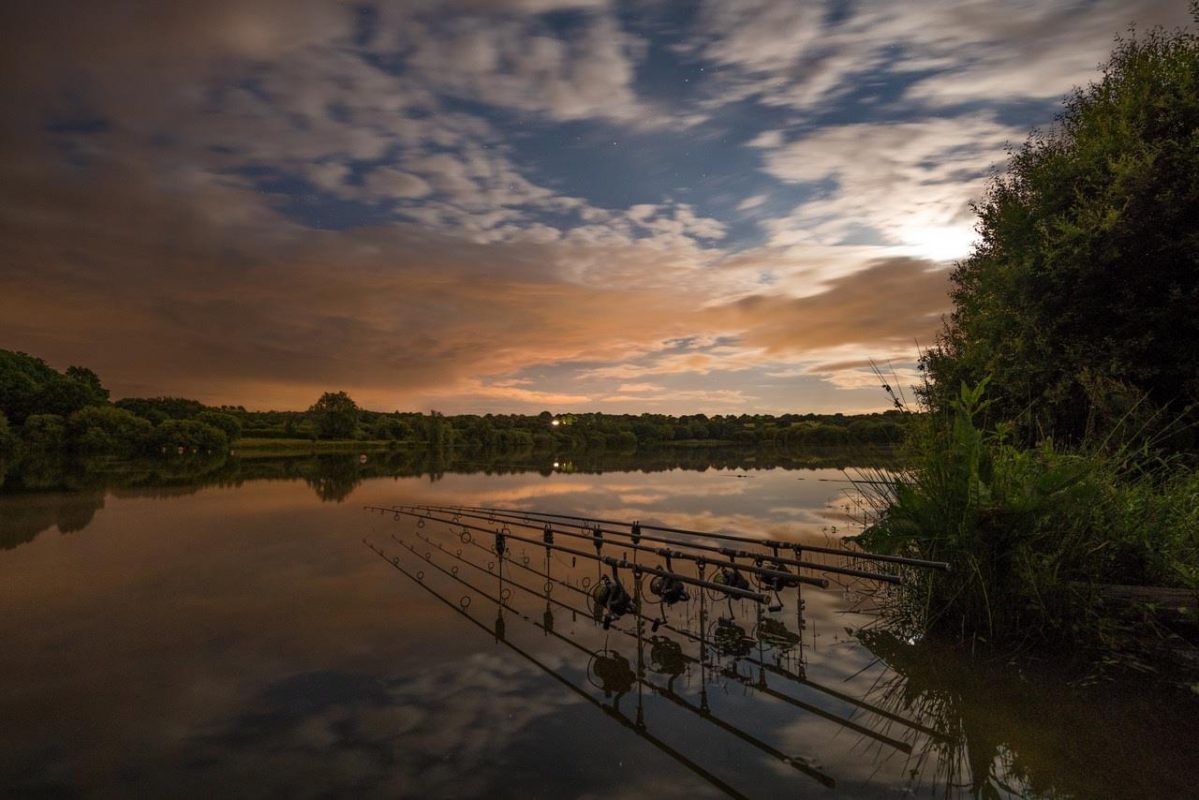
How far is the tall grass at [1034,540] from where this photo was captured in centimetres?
861

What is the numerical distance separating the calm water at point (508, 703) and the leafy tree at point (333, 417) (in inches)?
4868

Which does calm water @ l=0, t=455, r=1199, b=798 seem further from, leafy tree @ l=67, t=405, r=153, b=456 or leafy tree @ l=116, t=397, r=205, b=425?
leafy tree @ l=116, t=397, r=205, b=425

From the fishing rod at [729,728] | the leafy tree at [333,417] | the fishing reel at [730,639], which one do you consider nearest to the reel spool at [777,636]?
the fishing reel at [730,639]

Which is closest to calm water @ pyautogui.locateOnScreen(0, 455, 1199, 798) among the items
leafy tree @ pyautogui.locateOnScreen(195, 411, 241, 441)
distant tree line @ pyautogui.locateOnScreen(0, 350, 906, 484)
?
distant tree line @ pyautogui.locateOnScreen(0, 350, 906, 484)

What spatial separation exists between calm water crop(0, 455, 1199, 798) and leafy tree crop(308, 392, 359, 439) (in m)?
124

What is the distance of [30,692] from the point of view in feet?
29.2

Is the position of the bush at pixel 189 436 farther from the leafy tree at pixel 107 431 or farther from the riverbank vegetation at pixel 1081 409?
the riverbank vegetation at pixel 1081 409

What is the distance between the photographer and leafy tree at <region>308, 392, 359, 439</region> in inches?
5212

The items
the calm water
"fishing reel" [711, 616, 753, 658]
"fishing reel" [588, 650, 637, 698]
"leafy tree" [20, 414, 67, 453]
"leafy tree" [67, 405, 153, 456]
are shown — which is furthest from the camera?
"leafy tree" [67, 405, 153, 456]

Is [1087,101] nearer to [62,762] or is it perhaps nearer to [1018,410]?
[1018,410]

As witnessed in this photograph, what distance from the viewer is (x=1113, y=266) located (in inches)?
626

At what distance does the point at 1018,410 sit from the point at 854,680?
1515 cm

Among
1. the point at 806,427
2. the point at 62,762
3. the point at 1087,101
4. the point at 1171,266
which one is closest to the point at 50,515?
the point at 62,762

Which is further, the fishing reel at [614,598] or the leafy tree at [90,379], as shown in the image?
the leafy tree at [90,379]
